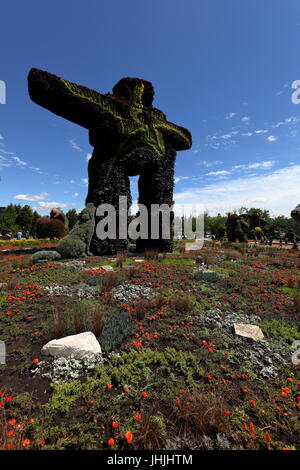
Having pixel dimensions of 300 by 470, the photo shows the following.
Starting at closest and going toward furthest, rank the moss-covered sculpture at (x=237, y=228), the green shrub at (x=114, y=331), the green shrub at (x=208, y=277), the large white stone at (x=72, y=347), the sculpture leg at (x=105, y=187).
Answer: the large white stone at (x=72, y=347)
the green shrub at (x=114, y=331)
the green shrub at (x=208, y=277)
the sculpture leg at (x=105, y=187)
the moss-covered sculpture at (x=237, y=228)

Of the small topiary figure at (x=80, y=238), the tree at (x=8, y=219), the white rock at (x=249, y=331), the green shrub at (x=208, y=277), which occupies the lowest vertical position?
the white rock at (x=249, y=331)

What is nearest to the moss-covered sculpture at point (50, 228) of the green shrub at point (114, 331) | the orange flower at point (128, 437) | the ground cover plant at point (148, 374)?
the ground cover plant at point (148, 374)

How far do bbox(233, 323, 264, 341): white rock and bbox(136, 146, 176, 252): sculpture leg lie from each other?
788 centimetres

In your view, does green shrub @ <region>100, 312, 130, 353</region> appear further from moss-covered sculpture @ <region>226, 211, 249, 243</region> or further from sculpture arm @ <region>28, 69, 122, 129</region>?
moss-covered sculpture @ <region>226, 211, 249, 243</region>

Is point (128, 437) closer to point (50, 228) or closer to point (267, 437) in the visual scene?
point (267, 437)

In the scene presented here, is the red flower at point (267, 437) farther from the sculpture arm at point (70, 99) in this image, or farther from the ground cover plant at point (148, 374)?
the sculpture arm at point (70, 99)

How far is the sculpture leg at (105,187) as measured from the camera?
31.0 feet

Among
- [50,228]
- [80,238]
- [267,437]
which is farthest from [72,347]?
[50,228]

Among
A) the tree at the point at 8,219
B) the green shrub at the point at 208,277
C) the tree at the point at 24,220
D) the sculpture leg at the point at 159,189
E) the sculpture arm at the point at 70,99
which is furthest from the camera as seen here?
the tree at the point at 24,220

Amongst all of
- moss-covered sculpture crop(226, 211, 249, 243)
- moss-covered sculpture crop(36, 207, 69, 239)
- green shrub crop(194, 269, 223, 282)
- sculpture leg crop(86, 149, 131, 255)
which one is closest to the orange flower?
green shrub crop(194, 269, 223, 282)

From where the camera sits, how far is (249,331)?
366 centimetres

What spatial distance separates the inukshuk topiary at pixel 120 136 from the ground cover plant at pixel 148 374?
601cm
